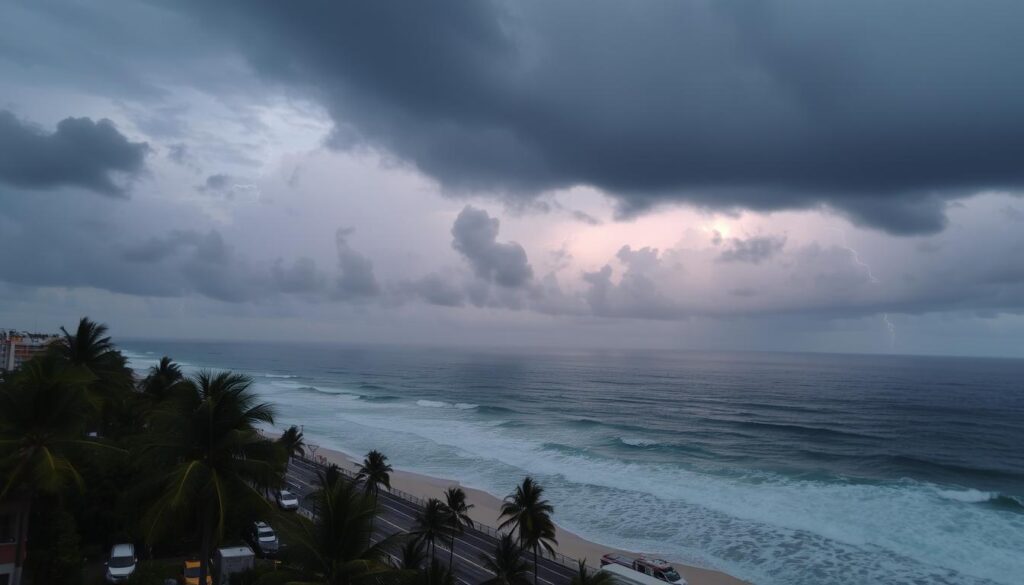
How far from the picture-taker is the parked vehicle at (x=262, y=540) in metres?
29.9

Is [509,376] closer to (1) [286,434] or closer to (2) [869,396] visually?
(2) [869,396]

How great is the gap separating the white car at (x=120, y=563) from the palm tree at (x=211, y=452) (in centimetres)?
1259

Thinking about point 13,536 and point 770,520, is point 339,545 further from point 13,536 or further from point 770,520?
point 770,520

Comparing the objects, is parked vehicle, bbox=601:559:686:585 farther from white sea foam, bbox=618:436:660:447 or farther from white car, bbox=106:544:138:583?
white sea foam, bbox=618:436:660:447

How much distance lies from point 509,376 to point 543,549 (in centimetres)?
13752

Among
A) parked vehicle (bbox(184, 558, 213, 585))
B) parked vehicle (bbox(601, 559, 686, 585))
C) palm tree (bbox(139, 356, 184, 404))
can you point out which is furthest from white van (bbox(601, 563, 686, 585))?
palm tree (bbox(139, 356, 184, 404))

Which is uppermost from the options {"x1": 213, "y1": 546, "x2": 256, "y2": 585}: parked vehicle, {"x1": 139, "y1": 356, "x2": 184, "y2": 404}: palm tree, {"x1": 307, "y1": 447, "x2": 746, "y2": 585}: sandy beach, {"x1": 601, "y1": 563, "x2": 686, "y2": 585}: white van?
{"x1": 139, "y1": 356, "x2": 184, "y2": 404}: palm tree

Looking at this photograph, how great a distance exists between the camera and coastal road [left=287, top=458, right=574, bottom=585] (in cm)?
2991

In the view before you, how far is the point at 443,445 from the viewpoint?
70.4m

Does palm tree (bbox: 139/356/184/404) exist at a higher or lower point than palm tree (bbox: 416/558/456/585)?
higher

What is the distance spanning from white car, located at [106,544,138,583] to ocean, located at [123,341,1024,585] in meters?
25.7

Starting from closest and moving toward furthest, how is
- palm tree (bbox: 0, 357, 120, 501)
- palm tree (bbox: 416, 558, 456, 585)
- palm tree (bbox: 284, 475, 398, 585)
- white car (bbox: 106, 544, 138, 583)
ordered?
palm tree (bbox: 284, 475, 398, 585) → palm tree (bbox: 0, 357, 120, 501) → palm tree (bbox: 416, 558, 456, 585) → white car (bbox: 106, 544, 138, 583)

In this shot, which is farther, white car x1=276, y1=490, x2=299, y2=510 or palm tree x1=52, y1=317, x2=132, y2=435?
white car x1=276, y1=490, x2=299, y2=510

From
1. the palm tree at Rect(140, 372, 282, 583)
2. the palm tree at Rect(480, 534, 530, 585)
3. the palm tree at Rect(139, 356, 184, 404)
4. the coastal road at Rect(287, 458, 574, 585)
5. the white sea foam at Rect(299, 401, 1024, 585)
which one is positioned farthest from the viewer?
the white sea foam at Rect(299, 401, 1024, 585)
